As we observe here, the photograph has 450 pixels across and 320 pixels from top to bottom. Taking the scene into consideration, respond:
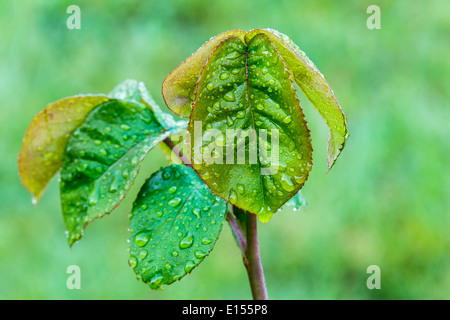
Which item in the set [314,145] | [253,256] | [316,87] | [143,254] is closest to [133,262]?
[143,254]

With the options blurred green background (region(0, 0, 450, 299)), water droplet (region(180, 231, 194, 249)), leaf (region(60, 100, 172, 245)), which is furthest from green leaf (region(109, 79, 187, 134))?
blurred green background (region(0, 0, 450, 299))

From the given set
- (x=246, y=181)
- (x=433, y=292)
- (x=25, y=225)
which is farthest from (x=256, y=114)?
(x=25, y=225)

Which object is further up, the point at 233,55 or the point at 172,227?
the point at 233,55

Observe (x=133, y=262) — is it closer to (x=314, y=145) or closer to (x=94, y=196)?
(x=94, y=196)

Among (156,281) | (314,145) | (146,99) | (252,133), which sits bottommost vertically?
(156,281)

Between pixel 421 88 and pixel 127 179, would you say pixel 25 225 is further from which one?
pixel 421 88
